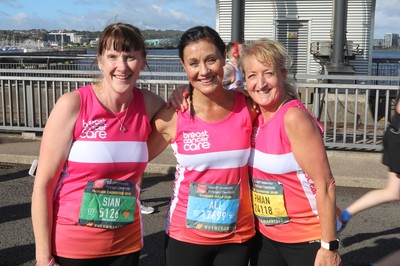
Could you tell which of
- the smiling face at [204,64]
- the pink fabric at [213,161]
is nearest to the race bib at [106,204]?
the pink fabric at [213,161]

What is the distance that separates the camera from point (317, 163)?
2.51 metres

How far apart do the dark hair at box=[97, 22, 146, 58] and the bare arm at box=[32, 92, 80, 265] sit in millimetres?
317

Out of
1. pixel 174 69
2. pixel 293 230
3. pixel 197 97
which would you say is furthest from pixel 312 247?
pixel 174 69

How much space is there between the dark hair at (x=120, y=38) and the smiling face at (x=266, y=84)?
0.59 metres

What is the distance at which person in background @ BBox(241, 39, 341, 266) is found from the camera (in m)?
2.52

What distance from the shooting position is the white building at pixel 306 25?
18938 millimetres

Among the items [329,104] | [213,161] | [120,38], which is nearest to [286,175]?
[213,161]

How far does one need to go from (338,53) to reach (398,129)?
11.7 metres

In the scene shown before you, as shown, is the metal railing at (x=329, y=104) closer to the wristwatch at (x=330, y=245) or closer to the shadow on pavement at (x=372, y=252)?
the shadow on pavement at (x=372, y=252)

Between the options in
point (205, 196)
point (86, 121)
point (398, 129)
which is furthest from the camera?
point (398, 129)

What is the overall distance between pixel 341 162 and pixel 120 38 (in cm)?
674

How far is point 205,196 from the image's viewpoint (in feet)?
8.66

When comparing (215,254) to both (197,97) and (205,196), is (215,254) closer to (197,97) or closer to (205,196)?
(205,196)

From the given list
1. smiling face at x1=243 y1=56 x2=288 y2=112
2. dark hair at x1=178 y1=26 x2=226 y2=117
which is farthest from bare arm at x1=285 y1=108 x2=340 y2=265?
dark hair at x1=178 y1=26 x2=226 y2=117
